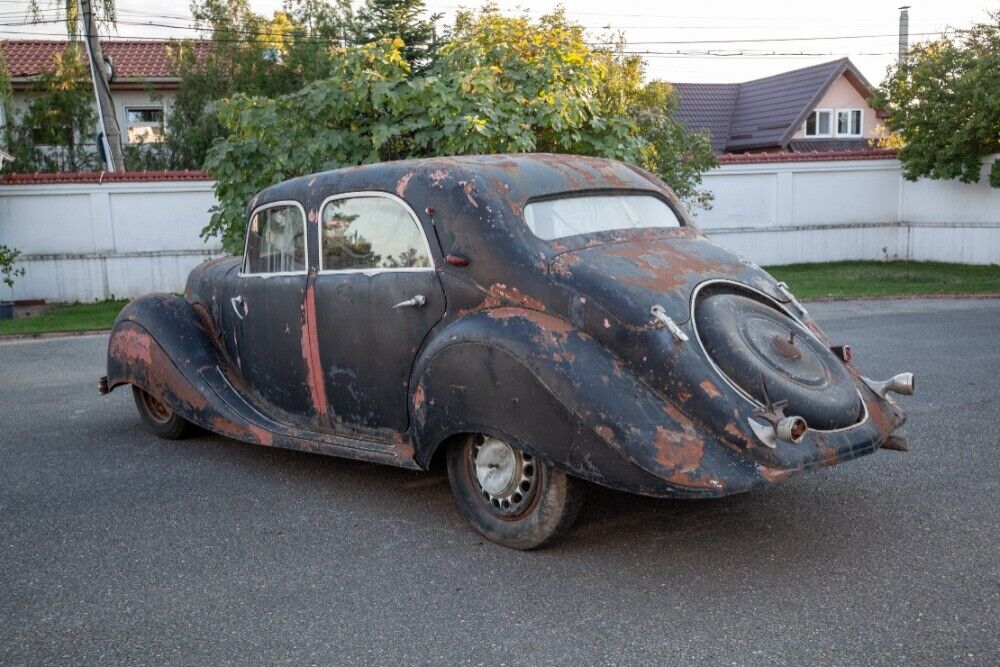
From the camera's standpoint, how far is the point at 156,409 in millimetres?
6691

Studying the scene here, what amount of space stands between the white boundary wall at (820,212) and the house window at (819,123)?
13.0 metres

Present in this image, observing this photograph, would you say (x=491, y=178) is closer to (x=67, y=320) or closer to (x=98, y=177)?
(x=67, y=320)

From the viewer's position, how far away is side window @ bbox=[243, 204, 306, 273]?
5457 millimetres

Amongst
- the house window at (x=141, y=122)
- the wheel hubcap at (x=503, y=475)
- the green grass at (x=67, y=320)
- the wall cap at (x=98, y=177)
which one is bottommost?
the green grass at (x=67, y=320)

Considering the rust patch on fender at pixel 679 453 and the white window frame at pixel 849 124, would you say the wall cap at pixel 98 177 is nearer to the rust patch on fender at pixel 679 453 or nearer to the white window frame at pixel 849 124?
the rust patch on fender at pixel 679 453

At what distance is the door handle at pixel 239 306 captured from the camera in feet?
19.0

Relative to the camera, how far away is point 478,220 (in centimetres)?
459

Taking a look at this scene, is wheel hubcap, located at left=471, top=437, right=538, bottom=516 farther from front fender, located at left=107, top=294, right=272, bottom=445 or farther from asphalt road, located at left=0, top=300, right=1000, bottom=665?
front fender, located at left=107, top=294, right=272, bottom=445

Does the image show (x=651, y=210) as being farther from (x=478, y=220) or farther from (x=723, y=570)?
(x=723, y=570)

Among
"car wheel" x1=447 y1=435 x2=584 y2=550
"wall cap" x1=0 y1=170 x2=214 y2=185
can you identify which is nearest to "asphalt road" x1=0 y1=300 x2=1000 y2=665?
"car wheel" x1=447 y1=435 x2=584 y2=550

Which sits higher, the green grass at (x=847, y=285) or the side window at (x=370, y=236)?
the side window at (x=370, y=236)

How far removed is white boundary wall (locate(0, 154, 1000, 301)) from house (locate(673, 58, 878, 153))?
10586 millimetres

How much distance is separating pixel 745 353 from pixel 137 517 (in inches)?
125

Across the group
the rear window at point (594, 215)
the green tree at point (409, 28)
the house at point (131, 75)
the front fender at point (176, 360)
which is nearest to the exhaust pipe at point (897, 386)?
the rear window at point (594, 215)
